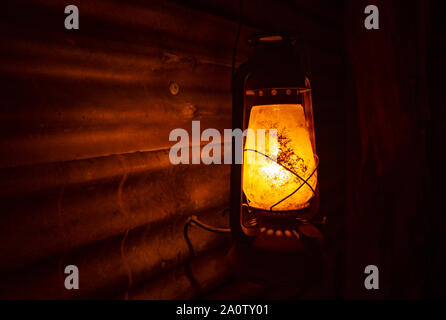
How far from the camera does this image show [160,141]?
4.74 feet

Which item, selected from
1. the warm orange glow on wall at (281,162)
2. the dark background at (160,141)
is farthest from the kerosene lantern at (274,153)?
the dark background at (160,141)

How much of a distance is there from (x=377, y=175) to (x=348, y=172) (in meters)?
0.27

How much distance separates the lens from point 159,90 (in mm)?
1425

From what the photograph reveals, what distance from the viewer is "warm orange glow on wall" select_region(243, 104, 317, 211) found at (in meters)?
1.29

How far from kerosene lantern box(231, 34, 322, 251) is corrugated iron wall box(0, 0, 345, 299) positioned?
0.39 m

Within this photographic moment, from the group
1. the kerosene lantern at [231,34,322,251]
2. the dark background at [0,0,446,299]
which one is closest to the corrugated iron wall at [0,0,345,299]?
the dark background at [0,0,446,299]

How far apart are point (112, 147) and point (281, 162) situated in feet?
2.29
